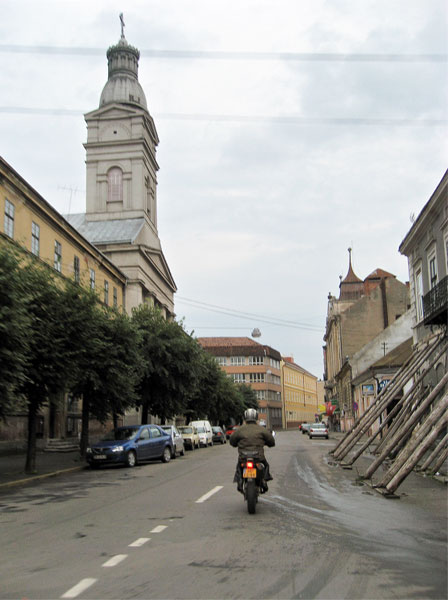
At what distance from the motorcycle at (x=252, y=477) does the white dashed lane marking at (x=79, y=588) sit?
420cm

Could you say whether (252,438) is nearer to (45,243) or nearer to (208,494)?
(208,494)

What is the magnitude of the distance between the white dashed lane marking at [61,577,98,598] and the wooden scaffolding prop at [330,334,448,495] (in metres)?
7.69

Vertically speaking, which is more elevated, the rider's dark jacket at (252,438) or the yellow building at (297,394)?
the yellow building at (297,394)

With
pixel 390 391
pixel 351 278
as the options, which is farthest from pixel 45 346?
pixel 351 278

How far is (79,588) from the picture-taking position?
18.3 feet

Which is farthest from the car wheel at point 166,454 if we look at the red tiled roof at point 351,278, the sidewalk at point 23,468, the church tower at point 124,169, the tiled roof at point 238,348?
the tiled roof at point 238,348

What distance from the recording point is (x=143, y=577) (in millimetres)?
5910

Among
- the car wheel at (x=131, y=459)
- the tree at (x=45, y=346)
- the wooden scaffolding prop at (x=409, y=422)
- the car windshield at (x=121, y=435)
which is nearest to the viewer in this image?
the wooden scaffolding prop at (x=409, y=422)

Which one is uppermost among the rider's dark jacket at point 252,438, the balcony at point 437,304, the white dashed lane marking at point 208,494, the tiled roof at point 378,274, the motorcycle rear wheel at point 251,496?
the tiled roof at point 378,274

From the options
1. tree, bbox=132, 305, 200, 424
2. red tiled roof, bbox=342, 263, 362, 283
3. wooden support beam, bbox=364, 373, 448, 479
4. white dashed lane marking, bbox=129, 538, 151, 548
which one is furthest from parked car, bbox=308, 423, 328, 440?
white dashed lane marking, bbox=129, 538, 151, 548

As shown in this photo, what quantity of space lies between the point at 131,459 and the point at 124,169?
51091 millimetres

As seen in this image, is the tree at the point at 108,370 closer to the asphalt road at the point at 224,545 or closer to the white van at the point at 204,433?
the asphalt road at the point at 224,545

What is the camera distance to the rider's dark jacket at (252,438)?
33.9ft

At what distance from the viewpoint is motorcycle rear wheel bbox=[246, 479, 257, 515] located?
9.66 m
